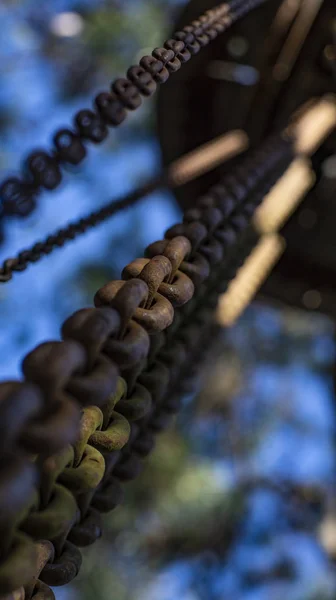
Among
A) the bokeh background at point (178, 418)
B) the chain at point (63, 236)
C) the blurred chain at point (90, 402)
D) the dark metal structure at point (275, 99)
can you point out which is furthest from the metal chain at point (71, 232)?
the bokeh background at point (178, 418)

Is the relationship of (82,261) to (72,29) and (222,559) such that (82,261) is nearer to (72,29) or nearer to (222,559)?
(72,29)

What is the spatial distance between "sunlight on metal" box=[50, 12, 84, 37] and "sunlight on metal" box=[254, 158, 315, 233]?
2628 mm

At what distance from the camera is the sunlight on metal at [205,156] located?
5.29 feet

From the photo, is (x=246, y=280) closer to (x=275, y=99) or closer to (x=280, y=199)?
(x=280, y=199)

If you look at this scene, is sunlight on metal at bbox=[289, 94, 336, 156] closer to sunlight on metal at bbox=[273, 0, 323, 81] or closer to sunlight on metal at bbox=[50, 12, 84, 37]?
sunlight on metal at bbox=[273, 0, 323, 81]

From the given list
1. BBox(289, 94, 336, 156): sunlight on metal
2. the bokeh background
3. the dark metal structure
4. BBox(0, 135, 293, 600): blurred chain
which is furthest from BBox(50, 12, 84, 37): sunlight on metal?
BBox(0, 135, 293, 600): blurred chain

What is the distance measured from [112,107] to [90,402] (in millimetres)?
670

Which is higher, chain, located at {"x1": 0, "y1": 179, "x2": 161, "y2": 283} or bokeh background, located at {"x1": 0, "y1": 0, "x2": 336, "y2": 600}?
bokeh background, located at {"x1": 0, "y1": 0, "x2": 336, "y2": 600}

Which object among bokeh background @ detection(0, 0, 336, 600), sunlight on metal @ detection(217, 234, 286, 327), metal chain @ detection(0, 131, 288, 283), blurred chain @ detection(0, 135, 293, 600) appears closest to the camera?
blurred chain @ detection(0, 135, 293, 600)

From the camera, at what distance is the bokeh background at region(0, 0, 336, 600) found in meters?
3.60

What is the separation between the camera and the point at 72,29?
374cm

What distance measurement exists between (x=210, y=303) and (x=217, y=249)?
275 mm

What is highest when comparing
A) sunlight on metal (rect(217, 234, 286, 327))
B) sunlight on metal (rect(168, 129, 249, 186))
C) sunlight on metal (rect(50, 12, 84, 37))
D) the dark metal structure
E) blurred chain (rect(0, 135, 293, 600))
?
sunlight on metal (rect(50, 12, 84, 37))

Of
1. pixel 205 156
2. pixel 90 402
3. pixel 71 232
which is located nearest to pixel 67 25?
pixel 205 156
